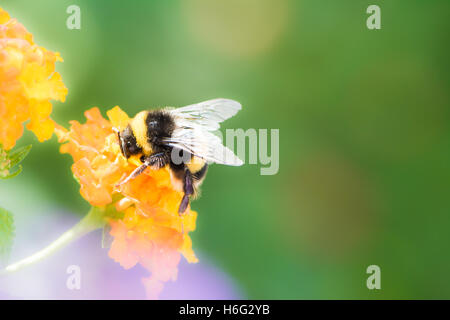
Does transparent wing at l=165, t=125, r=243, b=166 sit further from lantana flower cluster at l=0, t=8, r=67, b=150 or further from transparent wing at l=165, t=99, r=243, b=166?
lantana flower cluster at l=0, t=8, r=67, b=150

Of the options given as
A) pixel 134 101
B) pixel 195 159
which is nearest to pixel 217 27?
pixel 134 101

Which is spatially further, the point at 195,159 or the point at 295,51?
the point at 295,51

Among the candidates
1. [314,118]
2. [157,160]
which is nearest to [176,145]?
[157,160]

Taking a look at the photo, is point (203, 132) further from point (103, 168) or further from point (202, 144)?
point (103, 168)

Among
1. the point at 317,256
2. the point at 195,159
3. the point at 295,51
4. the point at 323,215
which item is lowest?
the point at 317,256

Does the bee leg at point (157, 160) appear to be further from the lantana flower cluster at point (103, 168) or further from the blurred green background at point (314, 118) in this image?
the blurred green background at point (314, 118)

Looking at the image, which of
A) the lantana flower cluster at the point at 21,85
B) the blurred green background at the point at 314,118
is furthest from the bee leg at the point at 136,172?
the blurred green background at the point at 314,118

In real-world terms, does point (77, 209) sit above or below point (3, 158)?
below
